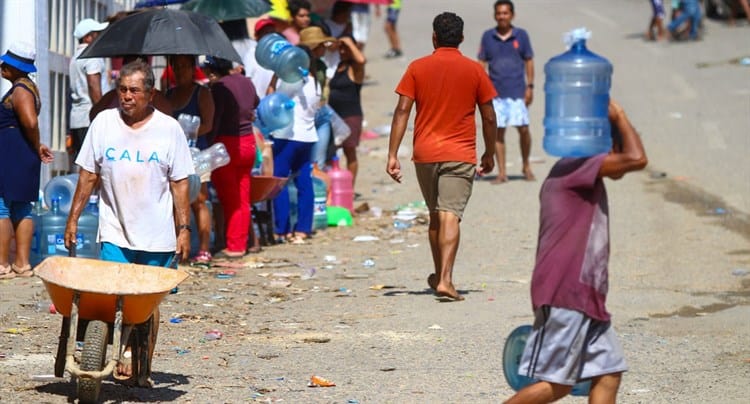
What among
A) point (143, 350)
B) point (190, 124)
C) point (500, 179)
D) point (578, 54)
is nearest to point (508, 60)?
point (500, 179)

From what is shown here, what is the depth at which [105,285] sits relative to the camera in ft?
21.1

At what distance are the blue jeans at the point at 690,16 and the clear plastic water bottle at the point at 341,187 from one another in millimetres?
15004

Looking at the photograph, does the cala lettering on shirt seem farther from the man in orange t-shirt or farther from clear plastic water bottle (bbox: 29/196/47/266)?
clear plastic water bottle (bbox: 29/196/47/266)

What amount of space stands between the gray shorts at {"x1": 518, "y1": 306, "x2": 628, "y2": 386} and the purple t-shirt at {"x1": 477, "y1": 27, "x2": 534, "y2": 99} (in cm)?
1009

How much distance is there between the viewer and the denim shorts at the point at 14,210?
10211 mm

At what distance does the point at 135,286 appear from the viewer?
6.46 metres

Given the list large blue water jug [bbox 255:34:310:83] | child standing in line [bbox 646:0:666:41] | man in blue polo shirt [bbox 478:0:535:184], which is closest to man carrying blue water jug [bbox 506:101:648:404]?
large blue water jug [bbox 255:34:310:83]

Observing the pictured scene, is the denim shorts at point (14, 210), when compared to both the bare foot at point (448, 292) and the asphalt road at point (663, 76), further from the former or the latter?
the asphalt road at point (663, 76)

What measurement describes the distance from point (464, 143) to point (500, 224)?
13.3 feet

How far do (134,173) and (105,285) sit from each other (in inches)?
26.5

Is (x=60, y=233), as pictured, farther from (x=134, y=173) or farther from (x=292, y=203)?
(x=134, y=173)

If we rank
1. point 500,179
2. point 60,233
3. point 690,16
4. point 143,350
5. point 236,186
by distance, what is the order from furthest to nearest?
point 690,16, point 500,179, point 236,186, point 60,233, point 143,350

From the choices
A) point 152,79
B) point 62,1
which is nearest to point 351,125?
point 62,1

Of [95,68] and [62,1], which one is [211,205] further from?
[62,1]
